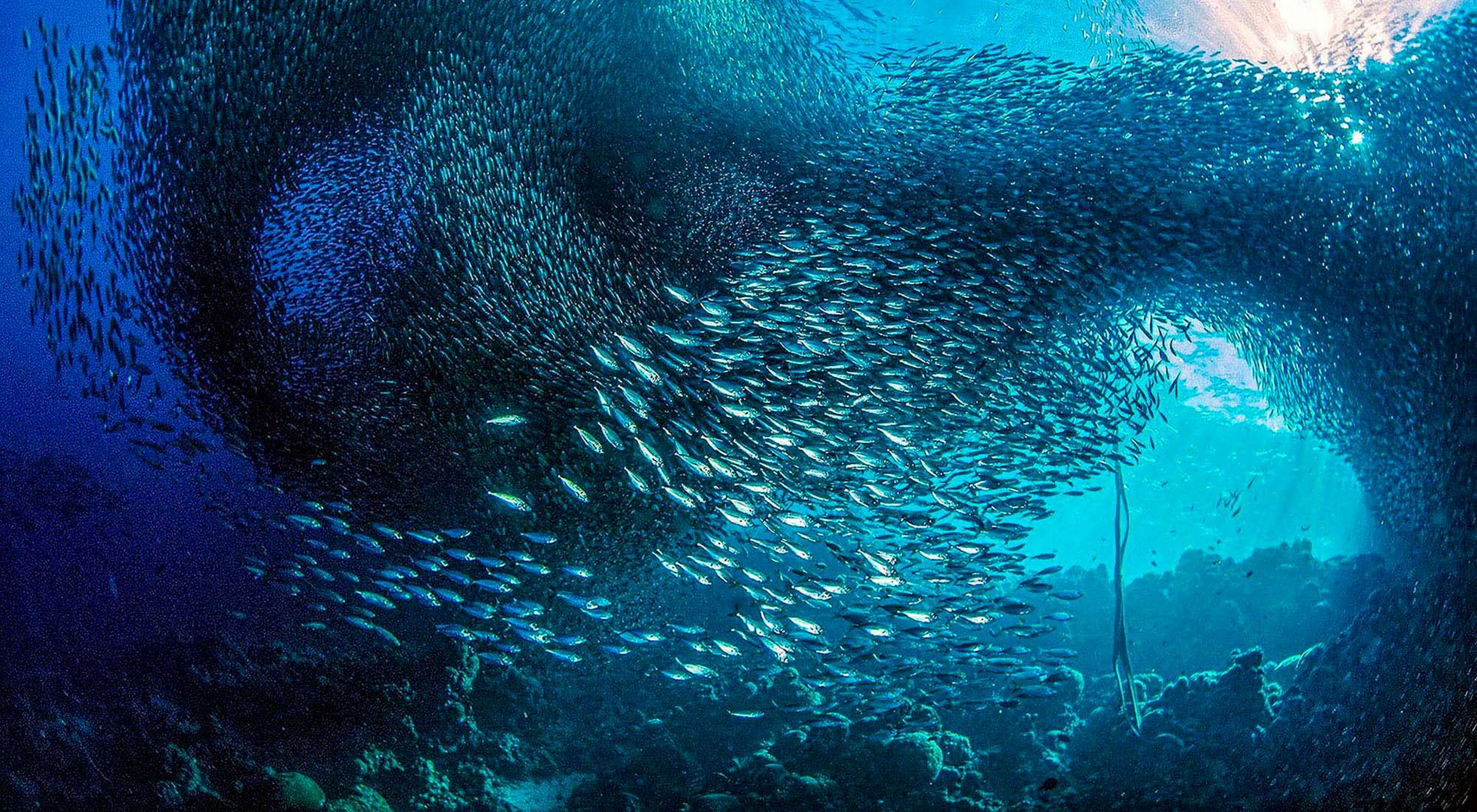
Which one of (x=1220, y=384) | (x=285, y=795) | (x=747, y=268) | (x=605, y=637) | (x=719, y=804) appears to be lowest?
(x=285, y=795)

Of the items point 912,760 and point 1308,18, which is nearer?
point 1308,18

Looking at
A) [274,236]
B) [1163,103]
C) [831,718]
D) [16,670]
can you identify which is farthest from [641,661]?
[16,670]

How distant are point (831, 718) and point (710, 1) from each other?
762 centimetres

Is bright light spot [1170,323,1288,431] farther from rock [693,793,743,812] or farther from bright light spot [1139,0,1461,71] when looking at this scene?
rock [693,793,743,812]

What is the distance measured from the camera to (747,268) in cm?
615

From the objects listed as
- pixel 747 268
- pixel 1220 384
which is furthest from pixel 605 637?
pixel 1220 384

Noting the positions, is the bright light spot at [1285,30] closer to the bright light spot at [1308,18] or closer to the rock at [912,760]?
the bright light spot at [1308,18]

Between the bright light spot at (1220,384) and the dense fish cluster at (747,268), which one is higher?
the bright light spot at (1220,384)

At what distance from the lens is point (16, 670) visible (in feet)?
30.9

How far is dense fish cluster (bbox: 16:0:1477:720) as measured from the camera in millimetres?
5320

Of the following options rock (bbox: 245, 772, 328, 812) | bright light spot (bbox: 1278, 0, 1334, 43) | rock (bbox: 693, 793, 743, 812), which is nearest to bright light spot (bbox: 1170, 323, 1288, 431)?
bright light spot (bbox: 1278, 0, 1334, 43)

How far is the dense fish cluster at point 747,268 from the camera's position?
5.32 meters

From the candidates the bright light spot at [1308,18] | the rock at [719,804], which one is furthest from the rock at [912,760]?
the bright light spot at [1308,18]

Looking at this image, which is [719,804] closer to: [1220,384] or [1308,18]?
[1308,18]
